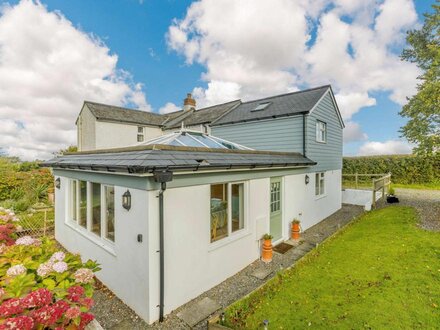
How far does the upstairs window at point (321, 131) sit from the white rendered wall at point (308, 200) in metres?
2.15

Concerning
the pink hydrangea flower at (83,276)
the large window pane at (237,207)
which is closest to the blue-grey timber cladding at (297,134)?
the large window pane at (237,207)

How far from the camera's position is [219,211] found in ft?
21.0

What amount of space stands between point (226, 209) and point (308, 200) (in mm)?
Result: 6320

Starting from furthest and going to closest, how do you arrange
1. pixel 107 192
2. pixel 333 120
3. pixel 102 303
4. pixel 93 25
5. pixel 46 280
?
pixel 333 120 → pixel 93 25 → pixel 107 192 → pixel 102 303 → pixel 46 280

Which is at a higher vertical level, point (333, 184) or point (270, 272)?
point (333, 184)

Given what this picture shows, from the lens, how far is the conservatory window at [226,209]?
626 cm

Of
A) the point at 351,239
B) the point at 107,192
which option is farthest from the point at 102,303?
the point at 351,239

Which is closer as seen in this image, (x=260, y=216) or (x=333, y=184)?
(x=260, y=216)

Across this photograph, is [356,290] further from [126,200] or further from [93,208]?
[93,208]

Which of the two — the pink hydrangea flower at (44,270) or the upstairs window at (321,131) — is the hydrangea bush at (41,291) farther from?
the upstairs window at (321,131)

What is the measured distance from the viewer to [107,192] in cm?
602

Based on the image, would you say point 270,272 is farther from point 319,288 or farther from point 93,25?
point 93,25

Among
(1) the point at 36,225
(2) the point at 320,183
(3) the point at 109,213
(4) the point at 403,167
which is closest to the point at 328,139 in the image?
(2) the point at 320,183

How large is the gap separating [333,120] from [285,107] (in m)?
3.70
